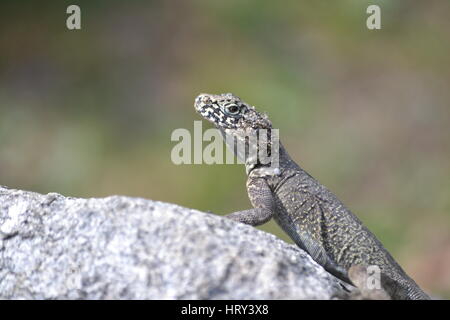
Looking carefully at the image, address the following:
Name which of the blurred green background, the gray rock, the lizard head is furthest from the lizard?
the blurred green background

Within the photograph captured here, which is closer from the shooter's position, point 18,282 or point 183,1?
point 18,282

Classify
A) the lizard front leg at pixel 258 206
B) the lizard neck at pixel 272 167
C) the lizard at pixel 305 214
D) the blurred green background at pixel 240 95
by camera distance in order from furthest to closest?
the blurred green background at pixel 240 95, the lizard neck at pixel 272 167, the lizard at pixel 305 214, the lizard front leg at pixel 258 206

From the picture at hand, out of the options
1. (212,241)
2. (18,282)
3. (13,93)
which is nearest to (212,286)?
(212,241)

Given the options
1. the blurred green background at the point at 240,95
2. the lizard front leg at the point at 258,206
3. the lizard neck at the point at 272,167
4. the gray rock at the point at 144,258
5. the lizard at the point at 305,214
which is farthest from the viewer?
the blurred green background at the point at 240,95

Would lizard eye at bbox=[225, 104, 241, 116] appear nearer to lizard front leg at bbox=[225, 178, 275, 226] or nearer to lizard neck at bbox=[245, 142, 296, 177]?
lizard neck at bbox=[245, 142, 296, 177]

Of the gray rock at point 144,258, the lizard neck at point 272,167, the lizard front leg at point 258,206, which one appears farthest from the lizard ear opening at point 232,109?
the gray rock at point 144,258

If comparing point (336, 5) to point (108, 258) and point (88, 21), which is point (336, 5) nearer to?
point (88, 21)

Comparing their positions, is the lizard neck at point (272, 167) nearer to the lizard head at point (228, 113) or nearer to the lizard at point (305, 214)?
the lizard at point (305, 214)

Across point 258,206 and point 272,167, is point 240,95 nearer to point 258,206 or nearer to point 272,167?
point 272,167
